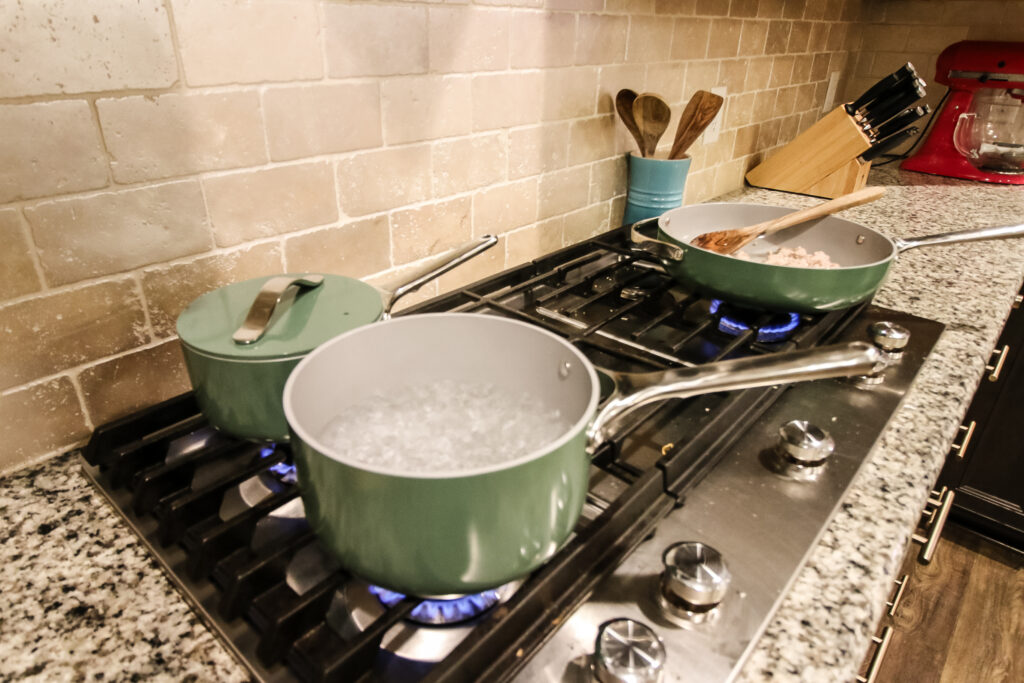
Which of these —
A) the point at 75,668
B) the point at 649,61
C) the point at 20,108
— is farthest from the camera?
the point at 649,61

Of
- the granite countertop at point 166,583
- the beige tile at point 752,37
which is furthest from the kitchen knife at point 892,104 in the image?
the granite countertop at point 166,583

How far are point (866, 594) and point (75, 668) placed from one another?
533 millimetres

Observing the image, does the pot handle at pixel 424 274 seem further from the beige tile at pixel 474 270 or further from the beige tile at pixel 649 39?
the beige tile at pixel 649 39

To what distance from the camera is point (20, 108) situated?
51 centimetres

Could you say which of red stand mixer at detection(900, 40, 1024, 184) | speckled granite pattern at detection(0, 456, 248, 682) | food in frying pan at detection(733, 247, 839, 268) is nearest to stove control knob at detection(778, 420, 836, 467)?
food in frying pan at detection(733, 247, 839, 268)

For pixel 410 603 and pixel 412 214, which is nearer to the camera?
pixel 410 603

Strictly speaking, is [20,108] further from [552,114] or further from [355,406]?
[552,114]

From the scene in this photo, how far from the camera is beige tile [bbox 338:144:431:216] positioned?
0.76m

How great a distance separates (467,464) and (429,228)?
0.52 meters

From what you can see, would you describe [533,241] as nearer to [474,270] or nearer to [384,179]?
[474,270]

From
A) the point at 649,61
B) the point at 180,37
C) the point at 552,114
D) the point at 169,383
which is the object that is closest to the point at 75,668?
the point at 169,383

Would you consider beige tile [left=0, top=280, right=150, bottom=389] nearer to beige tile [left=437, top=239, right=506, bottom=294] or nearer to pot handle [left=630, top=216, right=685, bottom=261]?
beige tile [left=437, top=239, right=506, bottom=294]

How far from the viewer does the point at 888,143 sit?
4.76ft

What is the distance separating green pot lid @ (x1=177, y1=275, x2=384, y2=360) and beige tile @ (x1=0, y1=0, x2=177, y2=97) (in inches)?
7.9
